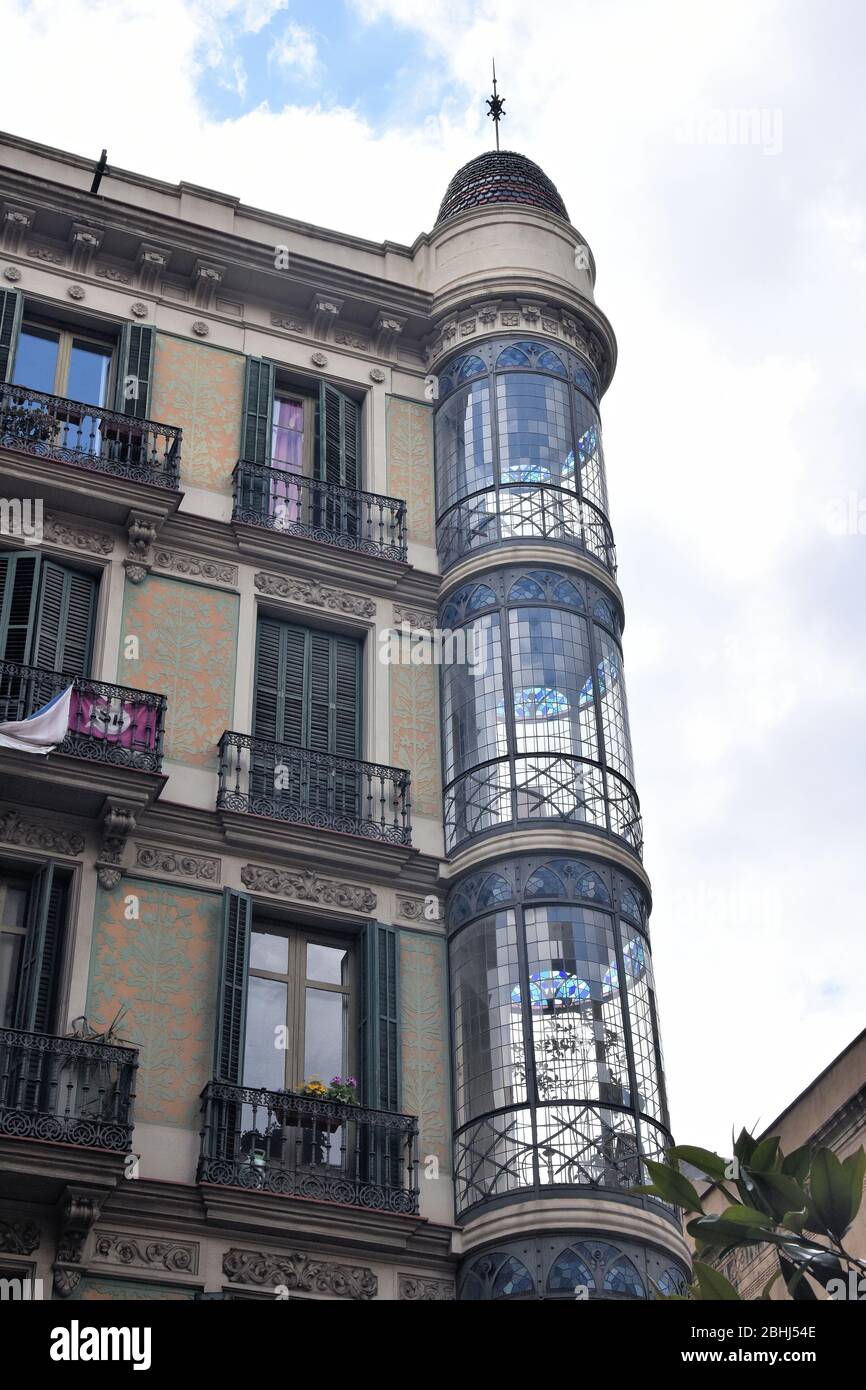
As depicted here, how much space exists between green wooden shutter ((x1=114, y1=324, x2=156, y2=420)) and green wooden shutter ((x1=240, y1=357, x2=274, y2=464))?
1.11m

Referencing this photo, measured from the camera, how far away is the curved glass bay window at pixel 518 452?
19656 mm

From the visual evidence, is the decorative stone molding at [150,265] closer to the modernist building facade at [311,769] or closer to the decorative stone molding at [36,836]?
the modernist building facade at [311,769]

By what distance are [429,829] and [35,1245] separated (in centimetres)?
594

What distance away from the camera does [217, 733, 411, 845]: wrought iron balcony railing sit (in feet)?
56.0

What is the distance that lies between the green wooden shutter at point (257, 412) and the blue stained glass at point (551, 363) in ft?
10.5

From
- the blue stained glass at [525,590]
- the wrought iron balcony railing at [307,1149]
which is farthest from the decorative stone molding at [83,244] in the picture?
the wrought iron balcony railing at [307,1149]

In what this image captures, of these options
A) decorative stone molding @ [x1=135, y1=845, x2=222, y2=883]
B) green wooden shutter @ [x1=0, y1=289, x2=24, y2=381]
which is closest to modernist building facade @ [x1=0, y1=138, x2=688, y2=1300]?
decorative stone molding @ [x1=135, y1=845, x2=222, y2=883]

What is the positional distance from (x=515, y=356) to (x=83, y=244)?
A: 5178mm

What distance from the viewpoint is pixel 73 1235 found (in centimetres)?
1384

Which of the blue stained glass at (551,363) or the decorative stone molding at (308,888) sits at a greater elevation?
the blue stained glass at (551,363)

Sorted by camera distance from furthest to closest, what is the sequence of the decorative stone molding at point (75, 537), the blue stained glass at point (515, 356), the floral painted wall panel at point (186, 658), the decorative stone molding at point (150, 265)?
1. the blue stained glass at point (515, 356)
2. the decorative stone molding at point (150, 265)
3. the decorative stone molding at point (75, 537)
4. the floral painted wall panel at point (186, 658)

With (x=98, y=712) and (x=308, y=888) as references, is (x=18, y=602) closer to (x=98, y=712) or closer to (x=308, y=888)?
(x=98, y=712)

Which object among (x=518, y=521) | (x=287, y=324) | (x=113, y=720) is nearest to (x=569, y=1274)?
(x=113, y=720)

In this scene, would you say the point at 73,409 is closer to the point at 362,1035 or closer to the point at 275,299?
the point at 275,299
